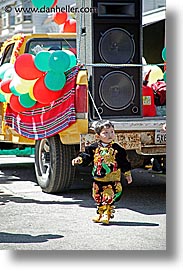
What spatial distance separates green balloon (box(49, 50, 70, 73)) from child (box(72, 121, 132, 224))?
695mm

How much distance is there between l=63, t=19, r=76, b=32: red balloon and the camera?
7175 mm

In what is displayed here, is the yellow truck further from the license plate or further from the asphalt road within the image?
the asphalt road

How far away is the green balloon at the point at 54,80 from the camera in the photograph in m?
6.93

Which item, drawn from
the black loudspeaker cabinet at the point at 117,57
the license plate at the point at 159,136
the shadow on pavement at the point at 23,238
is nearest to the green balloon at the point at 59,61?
the black loudspeaker cabinet at the point at 117,57

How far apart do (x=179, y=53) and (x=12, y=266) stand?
1.94 m

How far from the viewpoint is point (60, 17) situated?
271 inches

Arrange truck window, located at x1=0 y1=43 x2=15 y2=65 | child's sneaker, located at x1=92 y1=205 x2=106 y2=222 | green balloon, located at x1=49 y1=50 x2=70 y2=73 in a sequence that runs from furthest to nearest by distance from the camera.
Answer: truck window, located at x1=0 y1=43 x2=15 y2=65 < green balloon, located at x1=49 y1=50 x2=70 y2=73 < child's sneaker, located at x1=92 y1=205 x2=106 y2=222

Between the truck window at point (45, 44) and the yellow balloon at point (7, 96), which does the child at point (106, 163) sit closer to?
the yellow balloon at point (7, 96)

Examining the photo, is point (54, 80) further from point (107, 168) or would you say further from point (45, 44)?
point (45, 44)

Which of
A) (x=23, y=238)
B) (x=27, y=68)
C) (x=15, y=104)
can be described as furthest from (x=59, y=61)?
(x=23, y=238)

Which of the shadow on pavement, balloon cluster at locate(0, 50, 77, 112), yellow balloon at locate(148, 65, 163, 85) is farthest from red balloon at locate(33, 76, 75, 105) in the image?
the shadow on pavement

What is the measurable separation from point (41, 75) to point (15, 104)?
615mm
